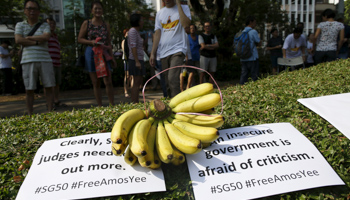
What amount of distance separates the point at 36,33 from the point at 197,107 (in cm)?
421

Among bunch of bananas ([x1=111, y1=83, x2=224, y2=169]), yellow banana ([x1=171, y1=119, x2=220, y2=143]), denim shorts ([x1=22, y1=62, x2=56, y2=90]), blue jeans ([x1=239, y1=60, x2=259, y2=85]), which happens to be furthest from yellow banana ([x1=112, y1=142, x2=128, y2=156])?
blue jeans ([x1=239, y1=60, x2=259, y2=85])

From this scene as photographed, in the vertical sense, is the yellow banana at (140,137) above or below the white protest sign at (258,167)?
above

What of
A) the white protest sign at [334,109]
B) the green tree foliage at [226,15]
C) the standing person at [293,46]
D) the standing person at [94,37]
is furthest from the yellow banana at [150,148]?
the green tree foliage at [226,15]

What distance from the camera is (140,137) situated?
186 cm

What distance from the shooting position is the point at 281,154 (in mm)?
2053

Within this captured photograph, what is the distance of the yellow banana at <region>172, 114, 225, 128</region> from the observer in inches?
81.4

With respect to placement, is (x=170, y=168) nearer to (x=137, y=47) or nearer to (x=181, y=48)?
(x=181, y=48)

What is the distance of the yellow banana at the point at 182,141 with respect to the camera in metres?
1.79

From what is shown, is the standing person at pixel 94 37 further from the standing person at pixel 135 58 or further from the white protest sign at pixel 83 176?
the white protest sign at pixel 83 176

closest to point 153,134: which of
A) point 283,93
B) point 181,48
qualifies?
point 283,93

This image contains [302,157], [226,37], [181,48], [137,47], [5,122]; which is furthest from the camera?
[226,37]

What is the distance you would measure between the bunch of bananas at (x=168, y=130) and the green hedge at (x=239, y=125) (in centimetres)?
26

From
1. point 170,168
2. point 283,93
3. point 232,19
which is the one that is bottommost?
point 170,168

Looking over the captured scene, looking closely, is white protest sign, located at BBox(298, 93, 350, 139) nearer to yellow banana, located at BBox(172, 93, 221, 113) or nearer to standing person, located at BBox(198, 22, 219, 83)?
yellow banana, located at BBox(172, 93, 221, 113)
